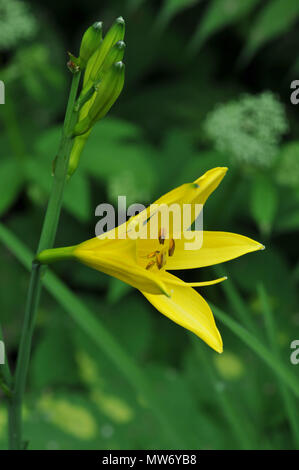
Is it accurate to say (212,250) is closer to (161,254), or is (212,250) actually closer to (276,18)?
(161,254)

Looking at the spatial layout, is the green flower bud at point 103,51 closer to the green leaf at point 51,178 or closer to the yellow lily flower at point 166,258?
the yellow lily flower at point 166,258

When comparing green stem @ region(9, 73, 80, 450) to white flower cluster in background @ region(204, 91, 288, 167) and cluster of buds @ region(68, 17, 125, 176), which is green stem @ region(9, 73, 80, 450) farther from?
white flower cluster in background @ region(204, 91, 288, 167)

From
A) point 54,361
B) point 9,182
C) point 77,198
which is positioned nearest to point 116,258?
point 77,198

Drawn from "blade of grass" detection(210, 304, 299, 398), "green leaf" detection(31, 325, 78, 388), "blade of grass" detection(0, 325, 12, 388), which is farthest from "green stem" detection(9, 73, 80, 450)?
"green leaf" detection(31, 325, 78, 388)

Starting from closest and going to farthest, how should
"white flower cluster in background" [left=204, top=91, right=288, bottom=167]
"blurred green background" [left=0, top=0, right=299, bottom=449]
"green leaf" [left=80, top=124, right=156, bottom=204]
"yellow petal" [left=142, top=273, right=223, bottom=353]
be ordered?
"yellow petal" [left=142, top=273, right=223, bottom=353]
"blurred green background" [left=0, top=0, right=299, bottom=449]
"white flower cluster in background" [left=204, top=91, right=288, bottom=167]
"green leaf" [left=80, top=124, right=156, bottom=204]

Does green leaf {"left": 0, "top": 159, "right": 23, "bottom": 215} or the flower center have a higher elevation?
green leaf {"left": 0, "top": 159, "right": 23, "bottom": 215}

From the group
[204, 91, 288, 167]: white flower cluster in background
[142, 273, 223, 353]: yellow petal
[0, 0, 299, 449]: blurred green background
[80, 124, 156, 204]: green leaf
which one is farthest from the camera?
[80, 124, 156, 204]: green leaf

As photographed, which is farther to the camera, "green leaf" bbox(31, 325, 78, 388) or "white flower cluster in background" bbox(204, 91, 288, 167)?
"green leaf" bbox(31, 325, 78, 388)
